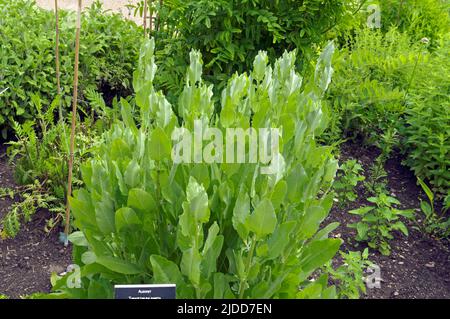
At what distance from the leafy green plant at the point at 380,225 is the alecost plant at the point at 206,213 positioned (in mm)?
1297

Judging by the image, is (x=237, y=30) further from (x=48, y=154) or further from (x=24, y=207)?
(x=24, y=207)

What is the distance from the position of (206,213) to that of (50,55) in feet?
9.27

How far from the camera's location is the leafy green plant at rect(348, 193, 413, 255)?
10.4 feet

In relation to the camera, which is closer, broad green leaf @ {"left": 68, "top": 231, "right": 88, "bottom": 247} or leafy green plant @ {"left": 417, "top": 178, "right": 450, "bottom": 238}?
broad green leaf @ {"left": 68, "top": 231, "right": 88, "bottom": 247}

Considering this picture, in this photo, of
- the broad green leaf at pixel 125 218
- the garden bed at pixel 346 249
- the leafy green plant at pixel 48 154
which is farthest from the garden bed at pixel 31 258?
the broad green leaf at pixel 125 218

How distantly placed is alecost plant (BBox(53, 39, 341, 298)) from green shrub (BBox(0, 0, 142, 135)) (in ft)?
6.67

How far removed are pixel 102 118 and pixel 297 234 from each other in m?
2.23

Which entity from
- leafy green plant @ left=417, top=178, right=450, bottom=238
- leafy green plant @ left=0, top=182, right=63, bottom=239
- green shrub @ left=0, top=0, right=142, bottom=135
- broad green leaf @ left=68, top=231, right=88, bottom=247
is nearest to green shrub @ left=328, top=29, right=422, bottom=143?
leafy green plant @ left=417, top=178, right=450, bottom=238

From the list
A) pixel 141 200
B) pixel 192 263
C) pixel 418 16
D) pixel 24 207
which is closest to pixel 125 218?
pixel 141 200

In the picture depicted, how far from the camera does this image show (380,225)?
10.7ft

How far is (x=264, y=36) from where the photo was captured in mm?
3777

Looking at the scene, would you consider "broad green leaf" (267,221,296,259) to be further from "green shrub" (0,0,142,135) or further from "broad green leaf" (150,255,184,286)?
"green shrub" (0,0,142,135)
